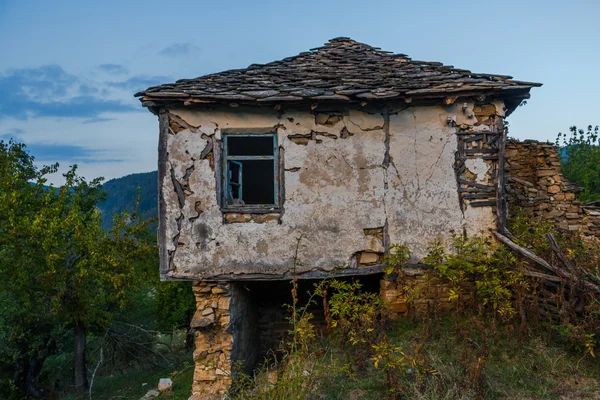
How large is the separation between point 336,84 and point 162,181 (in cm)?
319

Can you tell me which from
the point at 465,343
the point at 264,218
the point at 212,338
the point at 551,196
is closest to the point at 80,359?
the point at 212,338

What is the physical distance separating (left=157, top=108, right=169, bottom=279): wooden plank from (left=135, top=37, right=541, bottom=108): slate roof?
331mm

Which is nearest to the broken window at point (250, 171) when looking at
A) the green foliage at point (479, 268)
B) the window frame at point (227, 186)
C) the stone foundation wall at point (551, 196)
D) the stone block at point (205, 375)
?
the window frame at point (227, 186)

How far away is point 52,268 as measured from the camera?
27.7 feet

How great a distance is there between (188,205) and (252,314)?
110 inches

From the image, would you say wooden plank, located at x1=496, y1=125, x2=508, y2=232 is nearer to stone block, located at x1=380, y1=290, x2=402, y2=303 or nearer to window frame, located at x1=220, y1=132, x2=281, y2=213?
stone block, located at x1=380, y1=290, x2=402, y2=303

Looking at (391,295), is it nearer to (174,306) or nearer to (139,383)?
(139,383)

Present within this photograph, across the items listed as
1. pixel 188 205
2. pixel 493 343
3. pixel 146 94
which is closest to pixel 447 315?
pixel 493 343

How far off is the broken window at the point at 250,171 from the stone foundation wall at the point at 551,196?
530 centimetres

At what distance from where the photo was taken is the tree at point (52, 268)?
8.64 m

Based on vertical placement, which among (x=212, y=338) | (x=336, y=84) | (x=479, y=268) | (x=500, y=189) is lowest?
(x=212, y=338)

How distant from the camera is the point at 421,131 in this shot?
6.47 metres

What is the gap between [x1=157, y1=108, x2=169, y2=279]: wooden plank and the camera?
20.9ft

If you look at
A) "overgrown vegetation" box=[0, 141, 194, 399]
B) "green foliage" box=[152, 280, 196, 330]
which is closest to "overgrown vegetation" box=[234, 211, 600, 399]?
"overgrown vegetation" box=[0, 141, 194, 399]
